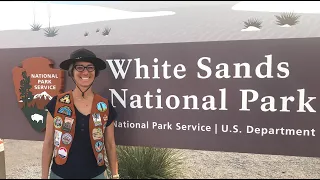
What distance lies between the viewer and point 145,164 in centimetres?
408

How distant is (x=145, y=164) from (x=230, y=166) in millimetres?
1462

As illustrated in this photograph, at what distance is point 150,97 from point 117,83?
352mm

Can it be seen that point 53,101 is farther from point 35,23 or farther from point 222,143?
point 35,23

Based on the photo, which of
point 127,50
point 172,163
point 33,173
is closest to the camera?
point 127,50

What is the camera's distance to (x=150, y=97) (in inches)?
115

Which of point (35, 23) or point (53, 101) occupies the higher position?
point (35, 23)

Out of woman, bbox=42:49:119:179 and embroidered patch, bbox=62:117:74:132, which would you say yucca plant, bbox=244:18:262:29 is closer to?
woman, bbox=42:49:119:179

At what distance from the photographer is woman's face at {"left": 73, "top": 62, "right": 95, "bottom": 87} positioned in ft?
7.93

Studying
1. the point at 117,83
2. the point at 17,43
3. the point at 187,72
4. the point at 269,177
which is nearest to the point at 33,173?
the point at 17,43

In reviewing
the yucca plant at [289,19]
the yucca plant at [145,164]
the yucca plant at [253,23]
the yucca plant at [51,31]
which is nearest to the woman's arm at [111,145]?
the yucca plant at [145,164]

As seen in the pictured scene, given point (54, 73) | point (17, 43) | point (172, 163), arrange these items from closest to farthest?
1. point (54, 73)
2. point (17, 43)
3. point (172, 163)

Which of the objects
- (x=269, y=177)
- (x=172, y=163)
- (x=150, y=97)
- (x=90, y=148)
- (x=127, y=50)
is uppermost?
(x=127, y=50)

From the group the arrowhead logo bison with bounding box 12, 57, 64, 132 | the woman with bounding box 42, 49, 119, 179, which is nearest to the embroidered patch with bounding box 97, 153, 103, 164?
the woman with bounding box 42, 49, 119, 179

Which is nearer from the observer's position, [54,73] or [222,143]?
[222,143]
